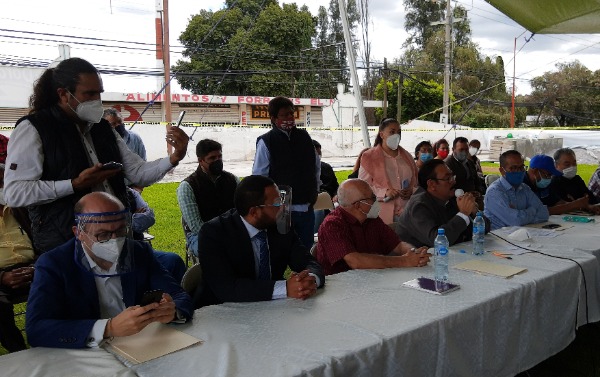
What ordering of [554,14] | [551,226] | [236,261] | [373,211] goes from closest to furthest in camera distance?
[236,261]
[373,211]
[551,226]
[554,14]

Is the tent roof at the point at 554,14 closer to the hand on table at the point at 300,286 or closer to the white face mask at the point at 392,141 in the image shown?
the white face mask at the point at 392,141

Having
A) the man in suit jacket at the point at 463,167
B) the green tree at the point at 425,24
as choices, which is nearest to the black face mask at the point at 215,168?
the man in suit jacket at the point at 463,167

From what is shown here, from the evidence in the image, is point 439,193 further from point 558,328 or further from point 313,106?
point 313,106

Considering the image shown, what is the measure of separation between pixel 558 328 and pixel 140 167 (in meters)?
2.32

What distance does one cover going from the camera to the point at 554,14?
494 centimetres

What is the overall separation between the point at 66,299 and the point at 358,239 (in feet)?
5.40

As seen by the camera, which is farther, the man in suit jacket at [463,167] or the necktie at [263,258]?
the man in suit jacket at [463,167]

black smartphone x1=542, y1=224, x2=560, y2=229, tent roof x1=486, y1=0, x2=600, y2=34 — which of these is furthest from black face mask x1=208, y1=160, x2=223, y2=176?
tent roof x1=486, y1=0, x2=600, y2=34

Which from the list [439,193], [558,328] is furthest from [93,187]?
[558,328]

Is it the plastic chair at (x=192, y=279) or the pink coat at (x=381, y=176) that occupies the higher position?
the pink coat at (x=381, y=176)

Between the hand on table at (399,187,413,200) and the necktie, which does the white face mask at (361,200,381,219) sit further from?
the hand on table at (399,187,413,200)

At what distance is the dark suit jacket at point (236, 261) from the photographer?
2.11 m

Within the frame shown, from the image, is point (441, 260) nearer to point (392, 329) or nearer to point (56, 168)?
point (392, 329)

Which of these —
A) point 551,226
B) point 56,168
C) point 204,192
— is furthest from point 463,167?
point 56,168
